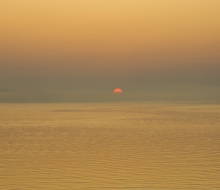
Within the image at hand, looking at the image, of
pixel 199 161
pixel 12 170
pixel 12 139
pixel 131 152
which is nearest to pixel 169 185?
pixel 199 161

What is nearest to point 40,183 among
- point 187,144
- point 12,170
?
point 12,170

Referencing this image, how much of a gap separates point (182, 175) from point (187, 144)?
7878 mm

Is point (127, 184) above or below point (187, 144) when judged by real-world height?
below

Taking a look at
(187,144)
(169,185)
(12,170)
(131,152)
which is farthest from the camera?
(187,144)

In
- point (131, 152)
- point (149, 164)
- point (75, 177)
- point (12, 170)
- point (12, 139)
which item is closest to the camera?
point (75, 177)

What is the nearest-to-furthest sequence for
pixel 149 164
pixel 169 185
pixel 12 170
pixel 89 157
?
pixel 169 185 → pixel 12 170 → pixel 149 164 → pixel 89 157

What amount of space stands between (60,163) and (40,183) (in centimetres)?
319

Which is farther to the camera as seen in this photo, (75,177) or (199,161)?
(199,161)

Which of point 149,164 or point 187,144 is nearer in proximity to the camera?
point 149,164

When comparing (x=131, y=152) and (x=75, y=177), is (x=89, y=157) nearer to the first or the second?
(x=131, y=152)

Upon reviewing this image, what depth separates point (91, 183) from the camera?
10.7 meters

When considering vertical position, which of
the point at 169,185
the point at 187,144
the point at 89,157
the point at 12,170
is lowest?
the point at 169,185

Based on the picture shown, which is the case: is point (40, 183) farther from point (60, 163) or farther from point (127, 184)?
point (60, 163)

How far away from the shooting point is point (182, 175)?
38.3ft
